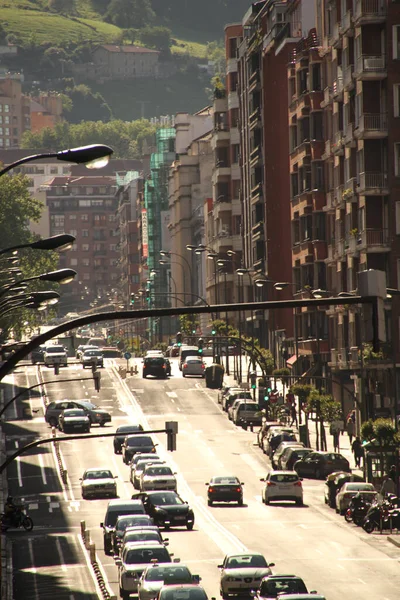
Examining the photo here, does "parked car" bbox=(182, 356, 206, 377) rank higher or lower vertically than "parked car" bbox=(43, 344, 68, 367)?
lower

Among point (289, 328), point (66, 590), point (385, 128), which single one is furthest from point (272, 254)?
point (66, 590)

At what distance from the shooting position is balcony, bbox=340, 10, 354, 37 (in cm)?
8906

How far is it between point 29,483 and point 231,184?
275 feet

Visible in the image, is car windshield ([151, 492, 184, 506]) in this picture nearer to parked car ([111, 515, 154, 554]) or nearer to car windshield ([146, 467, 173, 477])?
parked car ([111, 515, 154, 554])

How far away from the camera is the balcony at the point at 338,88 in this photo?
93.8m

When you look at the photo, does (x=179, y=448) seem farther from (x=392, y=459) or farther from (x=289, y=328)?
(x=289, y=328)

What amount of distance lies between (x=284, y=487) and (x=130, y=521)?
16.0 metres

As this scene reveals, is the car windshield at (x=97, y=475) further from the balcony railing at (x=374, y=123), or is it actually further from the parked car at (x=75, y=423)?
the balcony railing at (x=374, y=123)

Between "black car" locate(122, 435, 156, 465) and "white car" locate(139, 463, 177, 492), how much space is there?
40.9 ft

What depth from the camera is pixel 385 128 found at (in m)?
86.4

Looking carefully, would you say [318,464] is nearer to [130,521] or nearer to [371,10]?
[130,521]

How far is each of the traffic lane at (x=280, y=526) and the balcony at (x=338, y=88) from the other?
20980mm

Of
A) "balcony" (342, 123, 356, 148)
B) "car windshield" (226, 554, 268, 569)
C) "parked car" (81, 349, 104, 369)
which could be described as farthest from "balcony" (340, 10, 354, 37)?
"parked car" (81, 349, 104, 369)

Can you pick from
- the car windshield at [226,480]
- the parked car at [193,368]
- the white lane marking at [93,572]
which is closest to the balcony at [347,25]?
the car windshield at [226,480]
